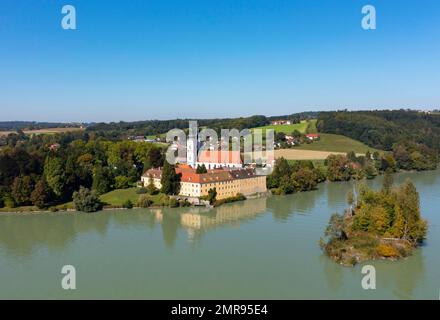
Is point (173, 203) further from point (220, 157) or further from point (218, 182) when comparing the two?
point (220, 157)

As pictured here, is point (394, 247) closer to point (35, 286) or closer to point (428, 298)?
point (428, 298)

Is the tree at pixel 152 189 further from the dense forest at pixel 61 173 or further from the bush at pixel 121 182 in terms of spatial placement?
the dense forest at pixel 61 173

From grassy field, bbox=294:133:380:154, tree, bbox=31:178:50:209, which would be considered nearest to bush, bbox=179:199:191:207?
tree, bbox=31:178:50:209

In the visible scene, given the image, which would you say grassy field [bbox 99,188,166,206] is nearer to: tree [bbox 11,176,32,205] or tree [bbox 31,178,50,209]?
tree [bbox 31,178,50,209]

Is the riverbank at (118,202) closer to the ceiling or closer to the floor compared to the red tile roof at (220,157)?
closer to the floor

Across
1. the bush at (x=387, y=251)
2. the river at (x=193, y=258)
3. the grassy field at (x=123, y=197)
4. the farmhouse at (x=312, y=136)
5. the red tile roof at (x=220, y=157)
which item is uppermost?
the farmhouse at (x=312, y=136)

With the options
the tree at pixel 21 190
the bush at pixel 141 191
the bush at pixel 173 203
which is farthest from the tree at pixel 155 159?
the tree at pixel 21 190
